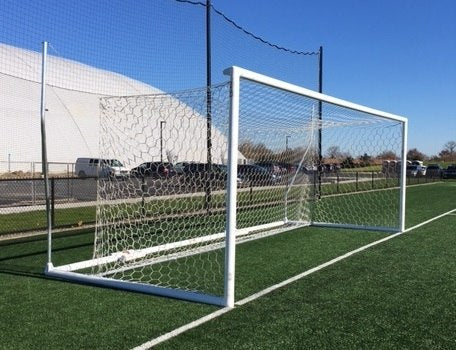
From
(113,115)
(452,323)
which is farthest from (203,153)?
(452,323)

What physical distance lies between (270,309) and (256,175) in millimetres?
7148

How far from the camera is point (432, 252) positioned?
8.35 m

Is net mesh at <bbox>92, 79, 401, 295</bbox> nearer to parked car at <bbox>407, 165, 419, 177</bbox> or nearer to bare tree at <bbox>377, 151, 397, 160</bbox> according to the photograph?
bare tree at <bbox>377, 151, 397, 160</bbox>

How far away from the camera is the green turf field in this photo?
4227mm

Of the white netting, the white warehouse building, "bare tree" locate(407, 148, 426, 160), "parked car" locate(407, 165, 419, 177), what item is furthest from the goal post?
"bare tree" locate(407, 148, 426, 160)

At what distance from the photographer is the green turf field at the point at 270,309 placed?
166 inches

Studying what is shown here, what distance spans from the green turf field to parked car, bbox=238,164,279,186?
3.70 meters

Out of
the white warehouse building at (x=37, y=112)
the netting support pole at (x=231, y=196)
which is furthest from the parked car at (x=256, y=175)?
the white warehouse building at (x=37, y=112)

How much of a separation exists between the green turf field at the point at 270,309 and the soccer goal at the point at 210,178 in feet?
1.40

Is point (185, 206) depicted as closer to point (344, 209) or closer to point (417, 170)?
point (344, 209)

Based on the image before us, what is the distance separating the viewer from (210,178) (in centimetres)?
982

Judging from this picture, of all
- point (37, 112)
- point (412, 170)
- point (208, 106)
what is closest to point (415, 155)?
point (412, 170)

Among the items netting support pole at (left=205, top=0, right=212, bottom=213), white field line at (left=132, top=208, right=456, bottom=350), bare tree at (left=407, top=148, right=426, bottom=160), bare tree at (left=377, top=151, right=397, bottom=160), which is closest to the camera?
white field line at (left=132, top=208, right=456, bottom=350)

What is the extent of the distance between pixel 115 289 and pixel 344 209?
11.0 m
